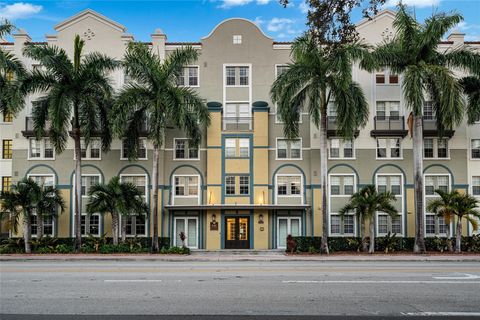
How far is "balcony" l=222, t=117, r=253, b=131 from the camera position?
121 feet

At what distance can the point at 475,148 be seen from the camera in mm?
37219

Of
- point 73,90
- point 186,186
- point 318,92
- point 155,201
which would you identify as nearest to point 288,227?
point 186,186

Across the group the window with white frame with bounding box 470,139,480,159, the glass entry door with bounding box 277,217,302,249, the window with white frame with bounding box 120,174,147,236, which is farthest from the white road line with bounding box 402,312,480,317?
the window with white frame with bounding box 470,139,480,159

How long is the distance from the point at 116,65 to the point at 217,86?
8088 millimetres

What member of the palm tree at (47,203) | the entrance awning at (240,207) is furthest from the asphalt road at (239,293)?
the entrance awning at (240,207)

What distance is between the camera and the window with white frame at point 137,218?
36.7 metres

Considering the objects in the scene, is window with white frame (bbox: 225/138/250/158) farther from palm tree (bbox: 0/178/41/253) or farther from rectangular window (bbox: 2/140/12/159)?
rectangular window (bbox: 2/140/12/159)

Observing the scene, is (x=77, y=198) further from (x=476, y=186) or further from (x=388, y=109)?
(x=476, y=186)

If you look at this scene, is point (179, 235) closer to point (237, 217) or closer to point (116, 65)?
point (237, 217)

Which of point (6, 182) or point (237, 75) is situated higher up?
point (237, 75)

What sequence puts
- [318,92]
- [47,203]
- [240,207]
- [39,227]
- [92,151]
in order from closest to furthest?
[318,92], [47,203], [39,227], [240,207], [92,151]

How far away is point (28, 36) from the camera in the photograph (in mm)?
38438

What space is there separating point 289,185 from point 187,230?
7.27 m

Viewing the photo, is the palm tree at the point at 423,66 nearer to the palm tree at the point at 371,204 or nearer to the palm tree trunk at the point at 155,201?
the palm tree at the point at 371,204
